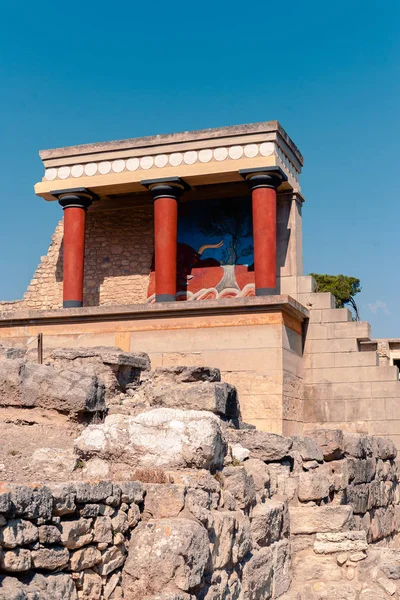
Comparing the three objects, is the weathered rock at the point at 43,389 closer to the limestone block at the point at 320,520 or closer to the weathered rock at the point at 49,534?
the limestone block at the point at 320,520

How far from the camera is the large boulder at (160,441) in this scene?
5.01m

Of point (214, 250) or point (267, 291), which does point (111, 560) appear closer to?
point (267, 291)

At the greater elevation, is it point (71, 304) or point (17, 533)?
point (71, 304)

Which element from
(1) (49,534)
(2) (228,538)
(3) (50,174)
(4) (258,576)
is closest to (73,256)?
(3) (50,174)

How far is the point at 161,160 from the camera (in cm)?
1495

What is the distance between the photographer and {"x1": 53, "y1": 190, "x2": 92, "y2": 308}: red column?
15.1 m

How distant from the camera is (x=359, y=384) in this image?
528 inches

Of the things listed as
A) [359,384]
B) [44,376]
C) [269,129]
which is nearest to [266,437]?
[44,376]

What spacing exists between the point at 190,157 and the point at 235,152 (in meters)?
0.86

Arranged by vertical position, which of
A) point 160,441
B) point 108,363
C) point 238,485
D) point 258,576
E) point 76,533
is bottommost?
point 258,576

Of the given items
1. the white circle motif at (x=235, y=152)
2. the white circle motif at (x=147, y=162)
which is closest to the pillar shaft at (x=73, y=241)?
the white circle motif at (x=147, y=162)

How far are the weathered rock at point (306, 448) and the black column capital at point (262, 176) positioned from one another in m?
7.37

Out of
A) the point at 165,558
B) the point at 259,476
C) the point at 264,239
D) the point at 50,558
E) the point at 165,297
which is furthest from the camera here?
the point at 165,297

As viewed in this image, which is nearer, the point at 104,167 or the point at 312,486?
the point at 312,486
